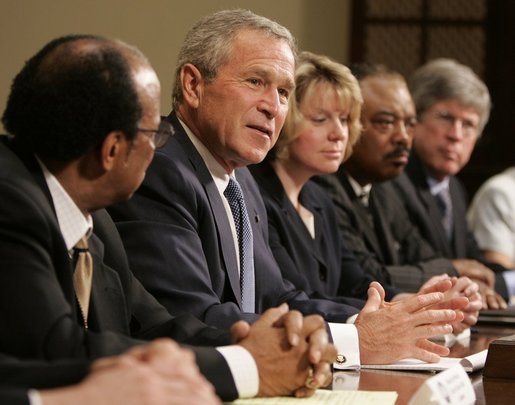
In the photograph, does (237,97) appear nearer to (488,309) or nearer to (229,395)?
(229,395)

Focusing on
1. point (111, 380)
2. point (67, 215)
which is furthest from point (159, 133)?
point (111, 380)

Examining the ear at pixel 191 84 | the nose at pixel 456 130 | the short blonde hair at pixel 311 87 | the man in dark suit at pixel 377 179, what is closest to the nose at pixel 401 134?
the man in dark suit at pixel 377 179

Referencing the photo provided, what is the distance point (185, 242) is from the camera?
2807 millimetres

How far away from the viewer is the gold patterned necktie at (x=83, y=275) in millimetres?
2242

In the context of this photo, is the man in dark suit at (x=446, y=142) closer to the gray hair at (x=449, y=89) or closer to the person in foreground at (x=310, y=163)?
the gray hair at (x=449, y=89)

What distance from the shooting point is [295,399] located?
2.15m

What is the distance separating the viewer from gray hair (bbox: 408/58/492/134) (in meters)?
6.00

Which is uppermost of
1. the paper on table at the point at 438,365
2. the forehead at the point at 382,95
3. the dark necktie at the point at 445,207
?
the forehead at the point at 382,95

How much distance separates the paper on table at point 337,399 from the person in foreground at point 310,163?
158cm

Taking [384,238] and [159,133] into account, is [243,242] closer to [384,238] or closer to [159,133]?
[159,133]

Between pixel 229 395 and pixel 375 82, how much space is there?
121 inches

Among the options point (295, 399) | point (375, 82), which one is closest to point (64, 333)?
point (295, 399)

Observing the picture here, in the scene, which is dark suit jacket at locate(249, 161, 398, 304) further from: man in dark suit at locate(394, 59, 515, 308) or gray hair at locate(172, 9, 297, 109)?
man in dark suit at locate(394, 59, 515, 308)

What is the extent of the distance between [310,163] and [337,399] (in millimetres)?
1937
